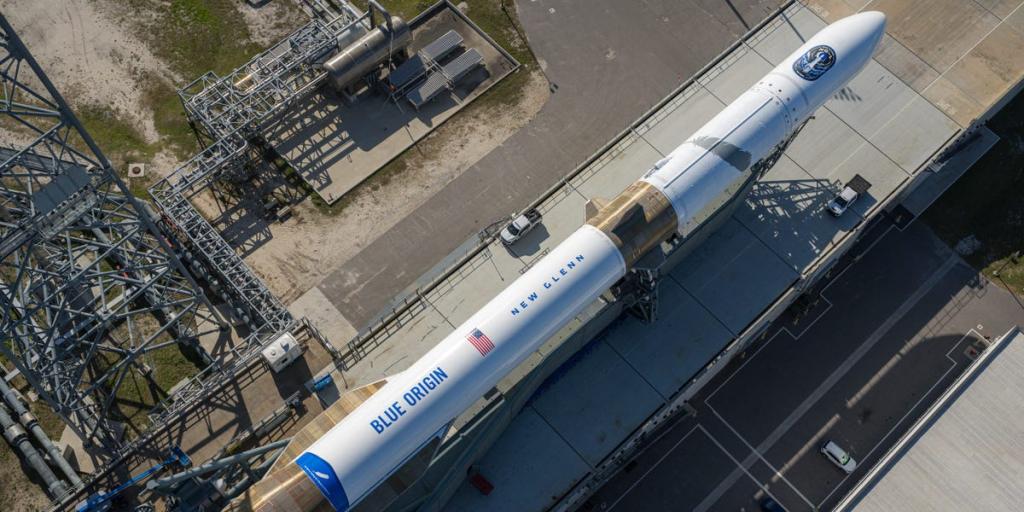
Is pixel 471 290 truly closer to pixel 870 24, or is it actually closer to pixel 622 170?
pixel 622 170

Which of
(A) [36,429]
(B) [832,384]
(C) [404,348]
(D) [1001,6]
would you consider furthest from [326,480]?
(D) [1001,6]

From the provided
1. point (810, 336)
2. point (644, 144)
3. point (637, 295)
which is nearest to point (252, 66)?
point (644, 144)

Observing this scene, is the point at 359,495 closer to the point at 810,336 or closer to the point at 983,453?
the point at 810,336

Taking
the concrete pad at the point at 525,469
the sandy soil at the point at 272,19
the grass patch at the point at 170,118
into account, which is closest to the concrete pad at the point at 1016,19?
the concrete pad at the point at 525,469

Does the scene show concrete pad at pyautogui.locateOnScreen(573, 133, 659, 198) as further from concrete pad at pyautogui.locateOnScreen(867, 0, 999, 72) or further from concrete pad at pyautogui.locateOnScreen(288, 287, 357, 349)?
concrete pad at pyautogui.locateOnScreen(867, 0, 999, 72)

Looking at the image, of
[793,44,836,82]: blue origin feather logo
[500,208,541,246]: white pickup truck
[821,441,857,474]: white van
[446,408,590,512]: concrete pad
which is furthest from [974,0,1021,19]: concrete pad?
[446,408,590,512]: concrete pad

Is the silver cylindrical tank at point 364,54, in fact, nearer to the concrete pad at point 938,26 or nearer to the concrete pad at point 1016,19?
the concrete pad at point 938,26
